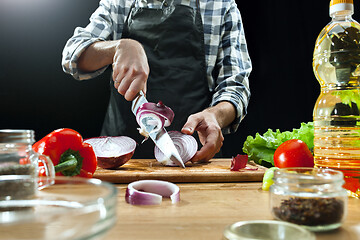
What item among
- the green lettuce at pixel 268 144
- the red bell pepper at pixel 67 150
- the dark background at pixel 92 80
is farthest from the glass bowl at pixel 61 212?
the dark background at pixel 92 80

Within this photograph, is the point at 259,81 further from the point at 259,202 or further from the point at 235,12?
the point at 259,202

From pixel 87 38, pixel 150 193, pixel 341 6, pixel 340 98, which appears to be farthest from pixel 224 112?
pixel 150 193

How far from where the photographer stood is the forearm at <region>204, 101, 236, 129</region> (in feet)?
A: 7.00

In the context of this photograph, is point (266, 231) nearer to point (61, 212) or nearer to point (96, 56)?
point (61, 212)

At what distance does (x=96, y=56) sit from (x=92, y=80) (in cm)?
127

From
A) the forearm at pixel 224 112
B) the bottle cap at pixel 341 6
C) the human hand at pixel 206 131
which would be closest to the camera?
the bottle cap at pixel 341 6

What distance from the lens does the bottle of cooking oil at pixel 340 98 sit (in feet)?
3.71

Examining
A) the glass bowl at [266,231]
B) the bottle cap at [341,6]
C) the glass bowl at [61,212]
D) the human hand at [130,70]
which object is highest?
the bottle cap at [341,6]

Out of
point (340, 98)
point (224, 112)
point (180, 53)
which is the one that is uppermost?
point (180, 53)

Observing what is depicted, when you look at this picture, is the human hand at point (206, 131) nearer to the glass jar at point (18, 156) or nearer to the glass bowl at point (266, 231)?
the glass jar at point (18, 156)

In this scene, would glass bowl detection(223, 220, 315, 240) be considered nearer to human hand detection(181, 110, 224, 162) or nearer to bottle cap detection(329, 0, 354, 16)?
bottle cap detection(329, 0, 354, 16)

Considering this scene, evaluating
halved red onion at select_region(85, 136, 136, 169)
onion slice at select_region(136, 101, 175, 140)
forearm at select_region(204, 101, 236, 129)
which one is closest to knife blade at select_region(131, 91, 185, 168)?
onion slice at select_region(136, 101, 175, 140)

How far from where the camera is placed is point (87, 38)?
2.24m

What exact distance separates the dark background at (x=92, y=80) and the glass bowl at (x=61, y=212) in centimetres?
266
